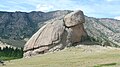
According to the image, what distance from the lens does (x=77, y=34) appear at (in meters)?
95.9

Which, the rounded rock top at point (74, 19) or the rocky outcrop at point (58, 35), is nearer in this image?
the rocky outcrop at point (58, 35)

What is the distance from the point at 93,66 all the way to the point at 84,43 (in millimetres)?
45909

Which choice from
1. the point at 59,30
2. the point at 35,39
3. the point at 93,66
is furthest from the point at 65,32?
the point at 93,66

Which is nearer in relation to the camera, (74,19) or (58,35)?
(58,35)

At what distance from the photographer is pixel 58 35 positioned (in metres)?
92.5

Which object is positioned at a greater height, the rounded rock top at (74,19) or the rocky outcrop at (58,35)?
the rounded rock top at (74,19)

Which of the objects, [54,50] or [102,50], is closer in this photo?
[102,50]

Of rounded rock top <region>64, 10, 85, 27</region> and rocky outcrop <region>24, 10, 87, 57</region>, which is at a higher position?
rounded rock top <region>64, 10, 85, 27</region>

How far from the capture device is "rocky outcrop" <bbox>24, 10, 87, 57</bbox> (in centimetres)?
9300

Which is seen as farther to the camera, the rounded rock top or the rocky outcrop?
the rounded rock top

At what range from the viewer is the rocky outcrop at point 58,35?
305 feet

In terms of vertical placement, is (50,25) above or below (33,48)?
above

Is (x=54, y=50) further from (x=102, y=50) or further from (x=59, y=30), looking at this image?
(x=102, y=50)

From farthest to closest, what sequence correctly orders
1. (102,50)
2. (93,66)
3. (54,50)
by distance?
1. (54,50)
2. (102,50)
3. (93,66)
